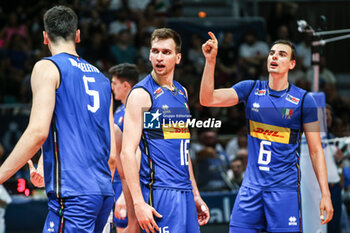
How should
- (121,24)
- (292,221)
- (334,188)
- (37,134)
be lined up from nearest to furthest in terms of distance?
(37,134) < (292,221) < (334,188) < (121,24)

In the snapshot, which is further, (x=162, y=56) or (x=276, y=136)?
(x=276, y=136)

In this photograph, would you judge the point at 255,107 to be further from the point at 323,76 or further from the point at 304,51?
the point at 304,51

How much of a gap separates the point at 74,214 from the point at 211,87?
1.90 meters

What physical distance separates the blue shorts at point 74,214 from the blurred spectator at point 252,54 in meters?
8.36

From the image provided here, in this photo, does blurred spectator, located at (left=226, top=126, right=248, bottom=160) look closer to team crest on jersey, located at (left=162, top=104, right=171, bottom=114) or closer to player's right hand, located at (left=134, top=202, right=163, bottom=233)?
team crest on jersey, located at (left=162, top=104, right=171, bottom=114)

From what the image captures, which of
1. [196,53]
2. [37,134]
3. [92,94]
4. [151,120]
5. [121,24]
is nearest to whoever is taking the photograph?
[37,134]

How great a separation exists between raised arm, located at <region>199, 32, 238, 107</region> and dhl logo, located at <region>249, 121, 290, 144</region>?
0.35 m

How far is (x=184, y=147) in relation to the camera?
4605mm

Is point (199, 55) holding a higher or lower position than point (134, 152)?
higher

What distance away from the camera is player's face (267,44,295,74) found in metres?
5.30

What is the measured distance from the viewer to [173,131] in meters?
4.59

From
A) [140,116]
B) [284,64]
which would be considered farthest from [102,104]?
[284,64]

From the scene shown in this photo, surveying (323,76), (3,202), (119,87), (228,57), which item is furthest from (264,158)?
(323,76)

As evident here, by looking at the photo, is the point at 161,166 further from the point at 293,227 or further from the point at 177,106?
the point at 293,227
